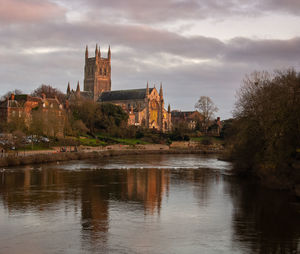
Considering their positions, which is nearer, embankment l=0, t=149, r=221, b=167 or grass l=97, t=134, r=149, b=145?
embankment l=0, t=149, r=221, b=167

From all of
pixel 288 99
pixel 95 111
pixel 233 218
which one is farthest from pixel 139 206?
pixel 95 111

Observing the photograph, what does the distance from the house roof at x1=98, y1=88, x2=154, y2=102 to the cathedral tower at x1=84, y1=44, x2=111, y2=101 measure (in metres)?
18.6

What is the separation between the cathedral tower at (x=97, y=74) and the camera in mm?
161375

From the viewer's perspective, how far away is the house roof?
13414cm

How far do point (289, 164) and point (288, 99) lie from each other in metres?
4.68

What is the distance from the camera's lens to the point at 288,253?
15.8 metres

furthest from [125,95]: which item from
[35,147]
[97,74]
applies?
[35,147]

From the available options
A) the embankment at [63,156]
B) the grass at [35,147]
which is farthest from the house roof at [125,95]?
the grass at [35,147]

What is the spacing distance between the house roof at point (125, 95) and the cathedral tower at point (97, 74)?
18.6 meters

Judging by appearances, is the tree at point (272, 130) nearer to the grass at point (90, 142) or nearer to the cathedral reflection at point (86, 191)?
the cathedral reflection at point (86, 191)

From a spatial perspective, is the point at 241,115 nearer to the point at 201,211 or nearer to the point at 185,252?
the point at 201,211

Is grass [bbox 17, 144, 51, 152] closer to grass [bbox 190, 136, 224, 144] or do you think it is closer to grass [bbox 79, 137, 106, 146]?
grass [bbox 79, 137, 106, 146]

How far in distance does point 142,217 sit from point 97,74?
145489mm

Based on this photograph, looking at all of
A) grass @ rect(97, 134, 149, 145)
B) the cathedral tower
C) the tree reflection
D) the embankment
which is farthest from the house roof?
the tree reflection
